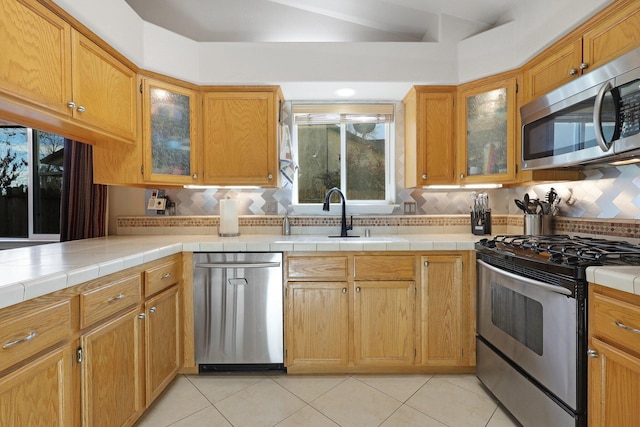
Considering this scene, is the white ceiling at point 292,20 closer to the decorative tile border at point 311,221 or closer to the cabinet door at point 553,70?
the cabinet door at point 553,70

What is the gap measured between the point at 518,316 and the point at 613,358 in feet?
1.54

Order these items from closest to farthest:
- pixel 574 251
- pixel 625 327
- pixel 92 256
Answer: pixel 625 327 < pixel 574 251 < pixel 92 256

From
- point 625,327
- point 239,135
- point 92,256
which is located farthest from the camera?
point 239,135

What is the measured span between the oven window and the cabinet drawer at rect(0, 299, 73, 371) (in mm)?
1997

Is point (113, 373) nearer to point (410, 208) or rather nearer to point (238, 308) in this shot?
point (238, 308)

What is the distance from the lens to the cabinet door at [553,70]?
5.53 feet

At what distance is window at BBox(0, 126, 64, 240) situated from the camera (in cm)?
277

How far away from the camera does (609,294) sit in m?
1.15

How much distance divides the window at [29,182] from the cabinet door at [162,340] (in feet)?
5.72

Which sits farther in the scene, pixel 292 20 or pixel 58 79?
pixel 292 20

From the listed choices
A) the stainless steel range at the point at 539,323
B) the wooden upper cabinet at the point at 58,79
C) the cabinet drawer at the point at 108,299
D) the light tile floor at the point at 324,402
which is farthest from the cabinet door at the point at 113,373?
the stainless steel range at the point at 539,323

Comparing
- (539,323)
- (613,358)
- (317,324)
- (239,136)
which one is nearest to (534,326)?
(539,323)

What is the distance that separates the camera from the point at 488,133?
7.34 feet

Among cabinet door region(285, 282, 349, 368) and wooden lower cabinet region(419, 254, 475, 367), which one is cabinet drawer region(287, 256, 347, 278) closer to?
cabinet door region(285, 282, 349, 368)
